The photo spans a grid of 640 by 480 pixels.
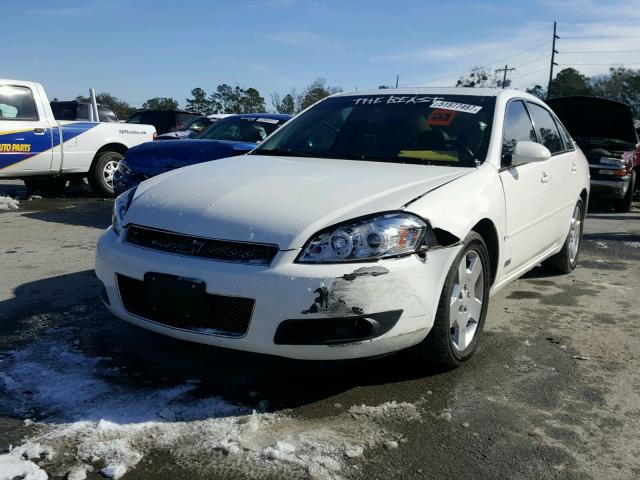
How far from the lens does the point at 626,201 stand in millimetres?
10852

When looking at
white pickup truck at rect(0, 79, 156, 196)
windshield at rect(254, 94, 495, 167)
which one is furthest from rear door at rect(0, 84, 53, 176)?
windshield at rect(254, 94, 495, 167)

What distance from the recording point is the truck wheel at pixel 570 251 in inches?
218

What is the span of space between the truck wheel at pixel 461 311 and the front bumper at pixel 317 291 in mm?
125

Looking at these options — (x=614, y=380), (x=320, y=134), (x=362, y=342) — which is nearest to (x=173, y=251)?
(x=362, y=342)

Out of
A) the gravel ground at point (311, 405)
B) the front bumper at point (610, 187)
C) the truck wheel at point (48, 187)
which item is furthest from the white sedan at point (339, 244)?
the truck wheel at point (48, 187)

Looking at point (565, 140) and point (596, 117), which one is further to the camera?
point (596, 117)

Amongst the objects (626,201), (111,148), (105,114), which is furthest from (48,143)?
(105,114)

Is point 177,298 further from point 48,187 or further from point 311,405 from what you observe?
point 48,187

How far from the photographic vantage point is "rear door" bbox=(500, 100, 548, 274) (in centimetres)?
385

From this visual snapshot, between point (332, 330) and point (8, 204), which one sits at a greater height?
point (332, 330)

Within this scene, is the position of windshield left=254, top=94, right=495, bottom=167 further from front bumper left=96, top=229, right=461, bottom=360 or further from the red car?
the red car

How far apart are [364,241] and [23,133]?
8.23m

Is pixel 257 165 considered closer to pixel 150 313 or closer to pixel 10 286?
pixel 150 313

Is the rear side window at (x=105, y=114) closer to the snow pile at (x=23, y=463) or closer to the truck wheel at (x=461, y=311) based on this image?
the truck wheel at (x=461, y=311)
